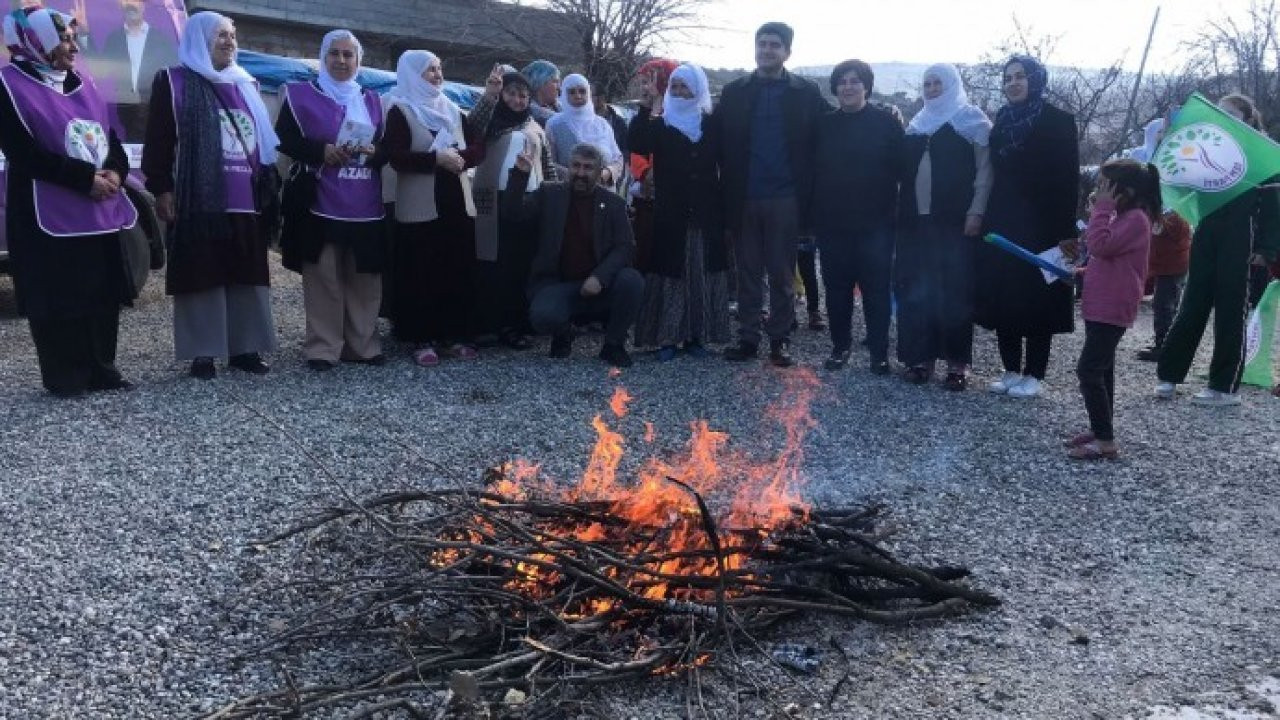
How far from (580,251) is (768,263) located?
52.9 inches

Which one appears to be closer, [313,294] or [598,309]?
[313,294]

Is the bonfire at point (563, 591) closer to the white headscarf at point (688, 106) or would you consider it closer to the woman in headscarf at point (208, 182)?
the woman in headscarf at point (208, 182)

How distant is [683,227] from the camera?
7.19 meters

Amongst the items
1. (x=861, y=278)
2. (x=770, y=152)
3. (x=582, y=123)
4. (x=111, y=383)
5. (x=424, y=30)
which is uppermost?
(x=424, y=30)

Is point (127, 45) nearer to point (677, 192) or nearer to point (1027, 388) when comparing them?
point (677, 192)

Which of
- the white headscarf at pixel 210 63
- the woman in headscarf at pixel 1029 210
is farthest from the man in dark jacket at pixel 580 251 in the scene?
the woman in headscarf at pixel 1029 210

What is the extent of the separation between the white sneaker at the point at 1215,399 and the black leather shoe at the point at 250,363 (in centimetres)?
628

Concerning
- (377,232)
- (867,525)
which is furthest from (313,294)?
(867,525)

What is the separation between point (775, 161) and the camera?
23.0ft

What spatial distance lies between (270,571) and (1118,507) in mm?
3722

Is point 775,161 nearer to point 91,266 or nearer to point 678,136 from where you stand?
point 678,136

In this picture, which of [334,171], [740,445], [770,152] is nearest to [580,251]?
[770,152]

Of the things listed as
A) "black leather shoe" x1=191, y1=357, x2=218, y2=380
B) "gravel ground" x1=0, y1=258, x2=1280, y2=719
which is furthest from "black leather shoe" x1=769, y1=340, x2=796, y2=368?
"black leather shoe" x1=191, y1=357, x2=218, y2=380

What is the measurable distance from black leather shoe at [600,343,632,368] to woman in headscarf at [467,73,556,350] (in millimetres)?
733
